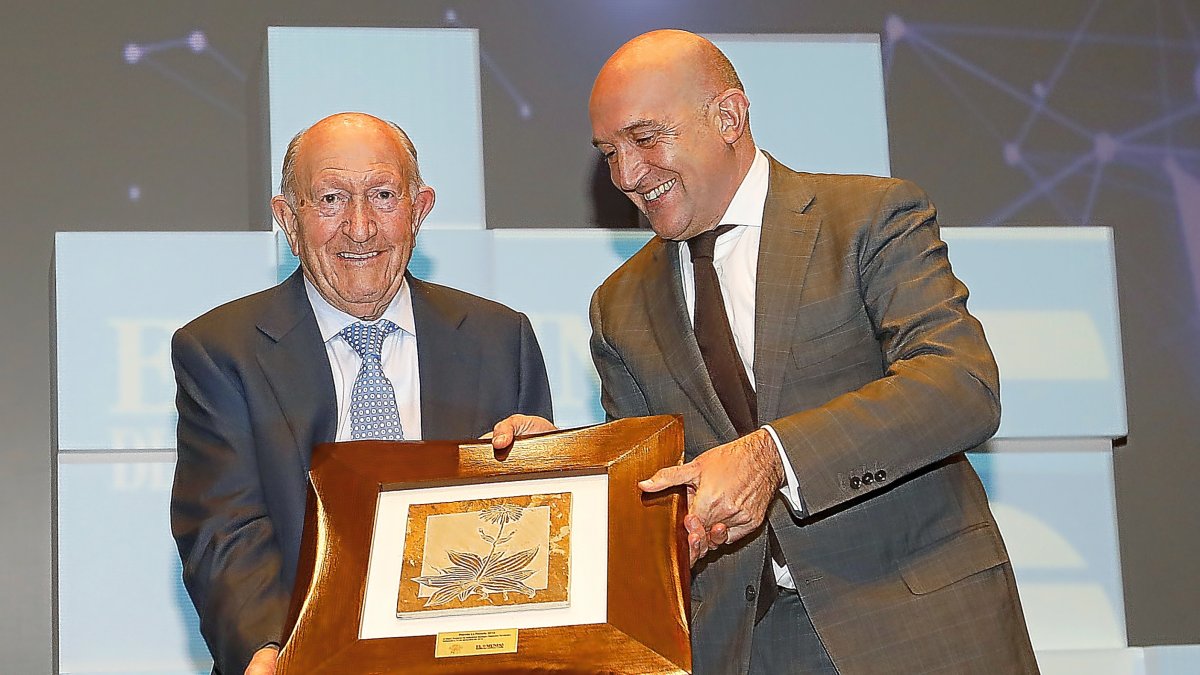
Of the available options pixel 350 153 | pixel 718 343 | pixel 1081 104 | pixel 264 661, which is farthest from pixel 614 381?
pixel 1081 104

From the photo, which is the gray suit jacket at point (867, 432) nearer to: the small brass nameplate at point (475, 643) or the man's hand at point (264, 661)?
the small brass nameplate at point (475, 643)

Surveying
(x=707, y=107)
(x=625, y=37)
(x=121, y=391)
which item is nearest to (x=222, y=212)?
(x=121, y=391)

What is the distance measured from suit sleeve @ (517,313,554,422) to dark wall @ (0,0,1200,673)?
1224 millimetres

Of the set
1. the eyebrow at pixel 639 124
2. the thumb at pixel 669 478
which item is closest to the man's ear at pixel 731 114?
the eyebrow at pixel 639 124

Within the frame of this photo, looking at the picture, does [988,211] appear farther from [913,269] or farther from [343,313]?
[343,313]

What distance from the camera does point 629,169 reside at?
2902 millimetres

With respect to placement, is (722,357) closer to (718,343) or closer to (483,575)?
(718,343)

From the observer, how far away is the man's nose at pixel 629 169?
9.52 ft

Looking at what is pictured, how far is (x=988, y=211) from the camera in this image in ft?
15.8

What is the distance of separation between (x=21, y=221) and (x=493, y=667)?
9.41ft

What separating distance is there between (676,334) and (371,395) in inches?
23.5

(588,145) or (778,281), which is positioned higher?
(588,145)

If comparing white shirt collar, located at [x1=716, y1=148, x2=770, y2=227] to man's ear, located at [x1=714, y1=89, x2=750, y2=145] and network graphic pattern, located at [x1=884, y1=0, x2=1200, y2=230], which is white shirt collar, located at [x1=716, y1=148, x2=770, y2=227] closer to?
man's ear, located at [x1=714, y1=89, x2=750, y2=145]

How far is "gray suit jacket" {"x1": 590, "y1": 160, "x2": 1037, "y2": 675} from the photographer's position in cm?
248
